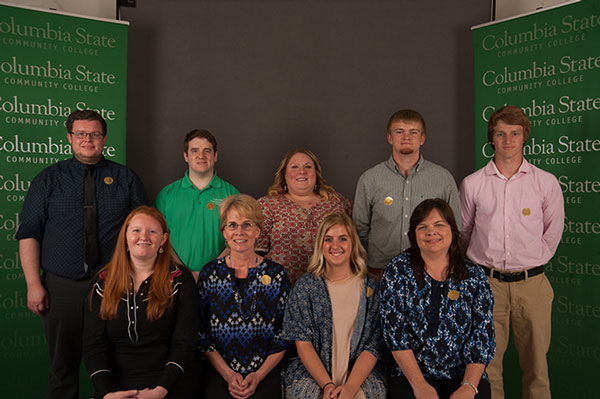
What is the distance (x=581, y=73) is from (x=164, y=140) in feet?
10.1

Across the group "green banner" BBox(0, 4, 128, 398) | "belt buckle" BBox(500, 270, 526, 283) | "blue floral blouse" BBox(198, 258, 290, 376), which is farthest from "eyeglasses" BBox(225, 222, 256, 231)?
"green banner" BBox(0, 4, 128, 398)

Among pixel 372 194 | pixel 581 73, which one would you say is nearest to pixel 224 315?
pixel 372 194

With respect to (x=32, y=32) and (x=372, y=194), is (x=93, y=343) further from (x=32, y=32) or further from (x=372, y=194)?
(x=32, y=32)

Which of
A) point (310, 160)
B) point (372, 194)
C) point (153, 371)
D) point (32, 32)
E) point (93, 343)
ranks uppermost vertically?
point (32, 32)

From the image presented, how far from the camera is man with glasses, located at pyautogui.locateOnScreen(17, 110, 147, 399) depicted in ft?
8.18

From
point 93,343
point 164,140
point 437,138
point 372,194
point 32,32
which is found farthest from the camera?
point 437,138

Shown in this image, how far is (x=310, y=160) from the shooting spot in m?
3.00

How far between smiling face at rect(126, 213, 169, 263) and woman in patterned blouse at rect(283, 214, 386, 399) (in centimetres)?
71

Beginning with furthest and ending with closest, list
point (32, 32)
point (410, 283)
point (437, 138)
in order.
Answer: point (437, 138) → point (32, 32) → point (410, 283)

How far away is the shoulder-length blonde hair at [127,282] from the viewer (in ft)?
6.84

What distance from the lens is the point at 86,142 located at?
2.53 m

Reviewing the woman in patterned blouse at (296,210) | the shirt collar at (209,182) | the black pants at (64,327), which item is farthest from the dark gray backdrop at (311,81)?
the black pants at (64,327)

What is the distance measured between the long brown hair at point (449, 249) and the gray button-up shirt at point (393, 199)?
47 centimetres

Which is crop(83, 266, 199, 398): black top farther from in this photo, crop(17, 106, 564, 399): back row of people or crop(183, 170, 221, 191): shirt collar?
crop(183, 170, 221, 191): shirt collar
